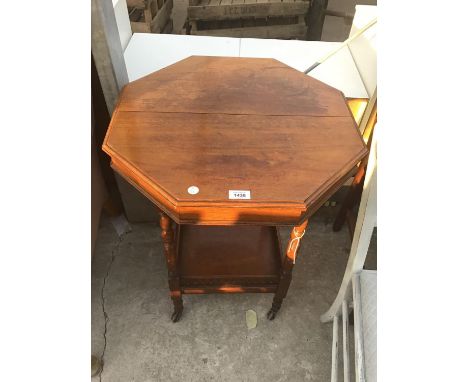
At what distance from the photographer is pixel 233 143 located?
45.4 inches

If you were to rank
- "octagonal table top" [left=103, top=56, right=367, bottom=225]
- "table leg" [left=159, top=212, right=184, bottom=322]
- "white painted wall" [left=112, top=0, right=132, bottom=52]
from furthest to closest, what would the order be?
"white painted wall" [left=112, top=0, right=132, bottom=52] → "table leg" [left=159, top=212, right=184, bottom=322] → "octagonal table top" [left=103, top=56, right=367, bottom=225]

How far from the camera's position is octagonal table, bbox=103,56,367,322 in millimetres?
1013

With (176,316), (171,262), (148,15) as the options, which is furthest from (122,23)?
(176,316)

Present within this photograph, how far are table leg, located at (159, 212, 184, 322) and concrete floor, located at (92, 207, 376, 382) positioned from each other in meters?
0.09

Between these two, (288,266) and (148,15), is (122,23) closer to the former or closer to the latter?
(148,15)

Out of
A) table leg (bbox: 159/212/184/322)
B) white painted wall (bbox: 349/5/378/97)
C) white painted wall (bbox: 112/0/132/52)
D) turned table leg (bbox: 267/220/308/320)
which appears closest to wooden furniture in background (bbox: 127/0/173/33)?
white painted wall (bbox: 112/0/132/52)

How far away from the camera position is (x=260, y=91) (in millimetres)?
1411

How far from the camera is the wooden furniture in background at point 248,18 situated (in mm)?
2748

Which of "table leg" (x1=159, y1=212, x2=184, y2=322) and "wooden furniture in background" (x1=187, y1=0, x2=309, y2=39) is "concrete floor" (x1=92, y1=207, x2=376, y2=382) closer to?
"table leg" (x1=159, y1=212, x2=184, y2=322)

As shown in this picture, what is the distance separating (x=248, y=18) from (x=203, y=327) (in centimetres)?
225
